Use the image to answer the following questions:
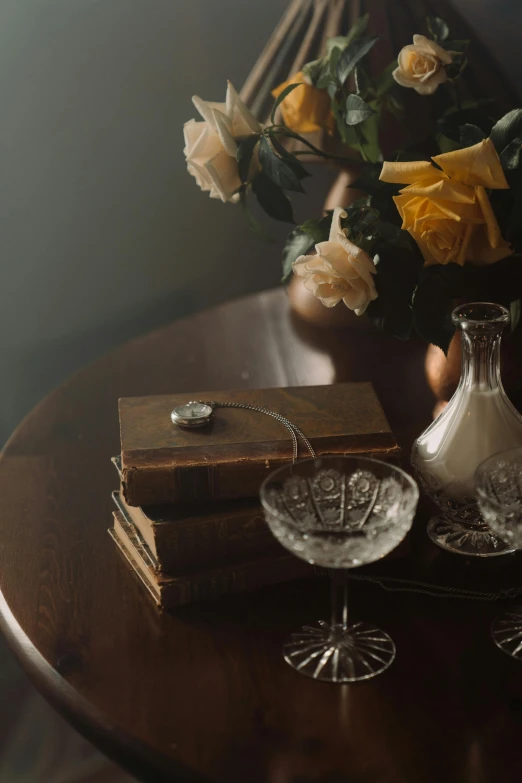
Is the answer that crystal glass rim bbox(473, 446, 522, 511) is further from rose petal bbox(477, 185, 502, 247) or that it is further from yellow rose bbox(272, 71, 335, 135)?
yellow rose bbox(272, 71, 335, 135)

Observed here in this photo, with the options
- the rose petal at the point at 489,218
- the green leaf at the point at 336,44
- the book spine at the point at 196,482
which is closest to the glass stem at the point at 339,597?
the book spine at the point at 196,482

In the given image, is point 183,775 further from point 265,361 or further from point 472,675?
point 265,361

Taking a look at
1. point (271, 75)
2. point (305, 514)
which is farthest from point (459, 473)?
point (271, 75)

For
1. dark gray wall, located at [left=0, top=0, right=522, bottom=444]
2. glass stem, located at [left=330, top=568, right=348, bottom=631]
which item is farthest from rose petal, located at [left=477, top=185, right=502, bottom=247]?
dark gray wall, located at [left=0, top=0, right=522, bottom=444]

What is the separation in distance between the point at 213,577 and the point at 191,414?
0.14 meters

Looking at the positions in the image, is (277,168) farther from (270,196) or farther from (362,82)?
(362,82)

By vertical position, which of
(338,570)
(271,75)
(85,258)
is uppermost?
(271,75)

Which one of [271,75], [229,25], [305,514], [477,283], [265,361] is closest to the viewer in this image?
[305,514]

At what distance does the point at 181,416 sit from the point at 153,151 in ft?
3.78

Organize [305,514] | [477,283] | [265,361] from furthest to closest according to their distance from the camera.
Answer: [265,361], [477,283], [305,514]

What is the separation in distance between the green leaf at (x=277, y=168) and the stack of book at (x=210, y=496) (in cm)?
29

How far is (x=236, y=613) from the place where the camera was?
2.31ft

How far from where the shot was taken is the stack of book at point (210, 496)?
27.8 inches

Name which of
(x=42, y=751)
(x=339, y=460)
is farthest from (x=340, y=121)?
(x=42, y=751)
